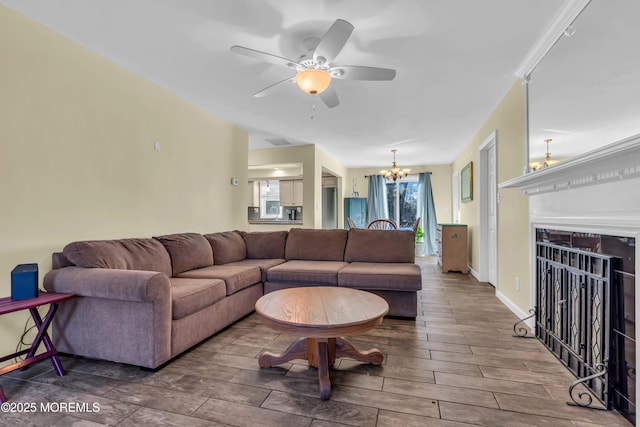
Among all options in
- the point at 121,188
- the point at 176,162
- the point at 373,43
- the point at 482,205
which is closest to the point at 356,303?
the point at 373,43

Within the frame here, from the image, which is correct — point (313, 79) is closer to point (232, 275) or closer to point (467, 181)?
point (232, 275)

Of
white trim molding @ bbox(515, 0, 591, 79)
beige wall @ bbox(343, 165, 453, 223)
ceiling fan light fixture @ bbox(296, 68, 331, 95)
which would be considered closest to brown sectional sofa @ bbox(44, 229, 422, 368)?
ceiling fan light fixture @ bbox(296, 68, 331, 95)

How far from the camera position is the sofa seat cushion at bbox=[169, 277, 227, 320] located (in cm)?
221

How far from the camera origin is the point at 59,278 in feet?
7.11

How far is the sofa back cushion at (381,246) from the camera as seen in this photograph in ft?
12.1

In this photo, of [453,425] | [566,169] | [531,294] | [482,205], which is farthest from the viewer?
[482,205]

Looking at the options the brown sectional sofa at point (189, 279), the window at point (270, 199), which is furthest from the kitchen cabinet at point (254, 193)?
the brown sectional sofa at point (189, 279)

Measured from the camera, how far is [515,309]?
126 inches

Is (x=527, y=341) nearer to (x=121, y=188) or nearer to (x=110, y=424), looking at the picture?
(x=110, y=424)

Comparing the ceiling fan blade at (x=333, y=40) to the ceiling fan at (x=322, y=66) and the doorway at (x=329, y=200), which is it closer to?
the ceiling fan at (x=322, y=66)

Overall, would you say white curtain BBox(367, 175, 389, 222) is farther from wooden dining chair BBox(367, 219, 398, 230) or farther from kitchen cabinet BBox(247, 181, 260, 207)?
kitchen cabinet BBox(247, 181, 260, 207)

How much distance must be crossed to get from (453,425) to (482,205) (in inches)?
155

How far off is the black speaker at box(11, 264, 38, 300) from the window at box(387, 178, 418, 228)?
789 centimetres

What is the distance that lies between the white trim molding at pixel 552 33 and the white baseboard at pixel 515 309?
2.24 metres
